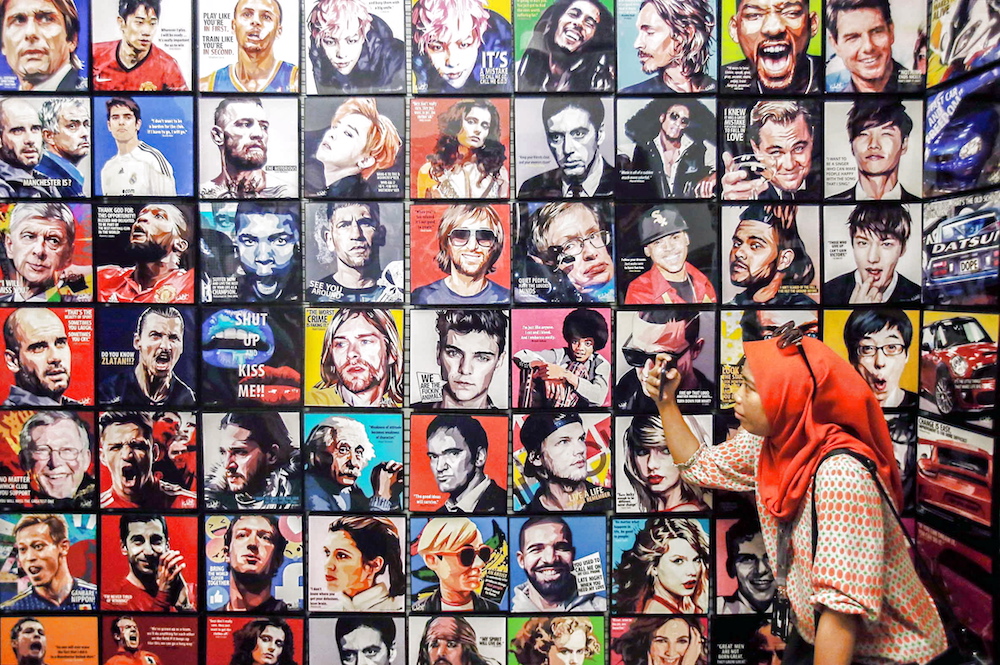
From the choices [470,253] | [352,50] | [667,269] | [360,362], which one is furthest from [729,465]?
[352,50]

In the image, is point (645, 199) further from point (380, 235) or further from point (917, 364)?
point (917, 364)

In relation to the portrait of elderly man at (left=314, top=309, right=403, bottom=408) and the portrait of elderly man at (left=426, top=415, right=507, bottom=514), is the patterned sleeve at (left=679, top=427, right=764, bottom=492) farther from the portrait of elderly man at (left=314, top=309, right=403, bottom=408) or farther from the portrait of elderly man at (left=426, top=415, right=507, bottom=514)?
the portrait of elderly man at (left=314, top=309, right=403, bottom=408)

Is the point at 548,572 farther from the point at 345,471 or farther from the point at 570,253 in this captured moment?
the point at 570,253

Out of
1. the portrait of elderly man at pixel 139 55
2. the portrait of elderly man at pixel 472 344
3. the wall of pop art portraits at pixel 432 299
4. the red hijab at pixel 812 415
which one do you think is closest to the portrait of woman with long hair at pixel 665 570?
the wall of pop art portraits at pixel 432 299

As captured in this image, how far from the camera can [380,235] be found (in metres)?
2.00

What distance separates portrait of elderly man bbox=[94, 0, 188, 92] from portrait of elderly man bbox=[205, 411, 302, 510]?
3.48 ft

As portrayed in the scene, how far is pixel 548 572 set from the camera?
2031mm

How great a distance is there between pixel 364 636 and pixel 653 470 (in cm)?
105

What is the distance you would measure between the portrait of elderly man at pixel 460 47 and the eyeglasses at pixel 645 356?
0.90m

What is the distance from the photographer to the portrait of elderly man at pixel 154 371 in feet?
6.59

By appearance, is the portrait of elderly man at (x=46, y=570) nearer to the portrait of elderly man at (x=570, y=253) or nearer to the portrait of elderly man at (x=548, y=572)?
the portrait of elderly man at (x=548, y=572)

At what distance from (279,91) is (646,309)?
4.34 ft

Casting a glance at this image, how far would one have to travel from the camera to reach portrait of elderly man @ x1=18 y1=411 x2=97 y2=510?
2.03 metres

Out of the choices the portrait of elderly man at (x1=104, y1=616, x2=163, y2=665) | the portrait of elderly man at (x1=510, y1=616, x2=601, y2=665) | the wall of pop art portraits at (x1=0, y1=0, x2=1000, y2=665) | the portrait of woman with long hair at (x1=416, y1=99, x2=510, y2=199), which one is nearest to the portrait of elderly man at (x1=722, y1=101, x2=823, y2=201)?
the wall of pop art portraits at (x1=0, y1=0, x2=1000, y2=665)
